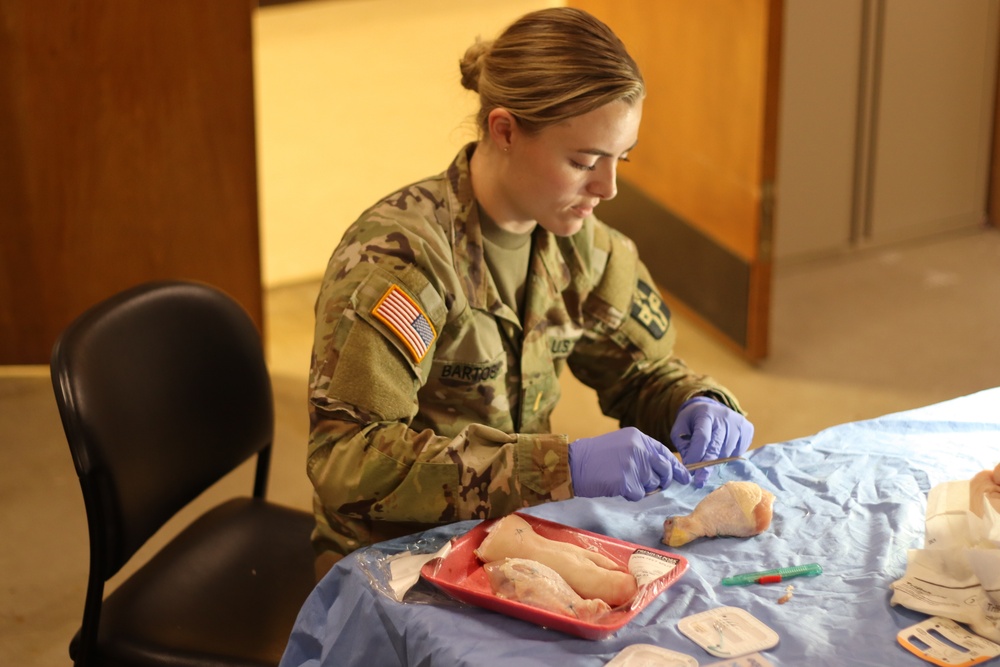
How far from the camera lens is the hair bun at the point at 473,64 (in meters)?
1.73

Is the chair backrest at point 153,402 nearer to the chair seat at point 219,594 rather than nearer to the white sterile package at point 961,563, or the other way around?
the chair seat at point 219,594

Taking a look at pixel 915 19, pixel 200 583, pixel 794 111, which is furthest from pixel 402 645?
pixel 915 19

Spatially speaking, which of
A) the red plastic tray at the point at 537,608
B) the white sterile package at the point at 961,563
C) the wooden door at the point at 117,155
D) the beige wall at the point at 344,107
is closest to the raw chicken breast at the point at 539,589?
the red plastic tray at the point at 537,608

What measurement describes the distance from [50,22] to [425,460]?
2018 millimetres

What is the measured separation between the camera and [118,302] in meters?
1.80

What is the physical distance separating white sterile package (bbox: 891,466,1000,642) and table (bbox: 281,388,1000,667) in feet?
0.08

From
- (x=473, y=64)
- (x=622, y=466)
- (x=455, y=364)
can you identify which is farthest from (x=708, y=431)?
(x=473, y=64)

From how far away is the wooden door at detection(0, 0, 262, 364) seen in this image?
10.1 ft

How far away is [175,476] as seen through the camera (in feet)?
5.97

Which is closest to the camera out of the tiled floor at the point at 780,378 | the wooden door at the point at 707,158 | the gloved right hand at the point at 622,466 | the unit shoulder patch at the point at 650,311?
the gloved right hand at the point at 622,466

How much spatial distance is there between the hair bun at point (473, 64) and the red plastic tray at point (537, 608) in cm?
64

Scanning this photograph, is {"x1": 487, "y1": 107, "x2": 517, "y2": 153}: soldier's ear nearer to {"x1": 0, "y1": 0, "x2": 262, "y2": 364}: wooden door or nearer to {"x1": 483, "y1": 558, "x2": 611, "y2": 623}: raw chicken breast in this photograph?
{"x1": 483, "y1": 558, "x2": 611, "y2": 623}: raw chicken breast

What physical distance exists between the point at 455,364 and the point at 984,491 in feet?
2.30

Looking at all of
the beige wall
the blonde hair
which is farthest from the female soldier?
the beige wall
